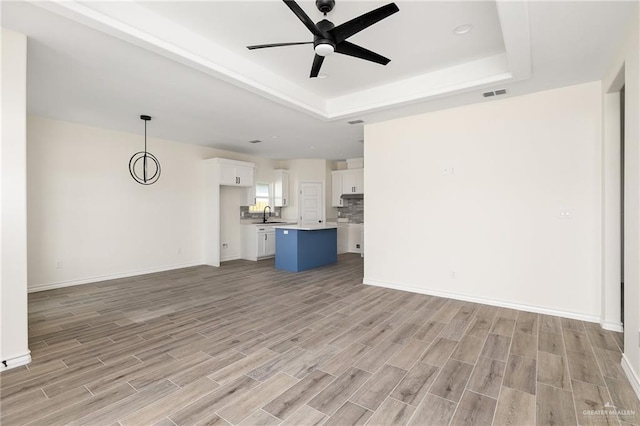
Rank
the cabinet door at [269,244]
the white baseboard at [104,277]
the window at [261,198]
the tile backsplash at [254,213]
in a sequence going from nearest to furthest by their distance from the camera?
the white baseboard at [104,277], the cabinet door at [269,244], the tile backsplash at [254,213], the window at [261,198]

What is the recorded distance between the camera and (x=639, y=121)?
2.15 meters

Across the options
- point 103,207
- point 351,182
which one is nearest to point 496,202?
point 351,182

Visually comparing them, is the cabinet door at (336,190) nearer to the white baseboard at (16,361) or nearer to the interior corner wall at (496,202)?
the interior corner wall at (496,202)

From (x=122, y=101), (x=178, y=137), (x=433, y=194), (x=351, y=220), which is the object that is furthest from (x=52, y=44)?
(x=351, y=220)

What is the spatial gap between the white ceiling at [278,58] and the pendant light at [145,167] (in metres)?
0.99

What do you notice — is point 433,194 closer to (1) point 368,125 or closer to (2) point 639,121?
(1) point 368,125

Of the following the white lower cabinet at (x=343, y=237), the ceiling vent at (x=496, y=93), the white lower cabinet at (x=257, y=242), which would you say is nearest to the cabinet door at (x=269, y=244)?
the white lower cabinet at (x=257, y=242)

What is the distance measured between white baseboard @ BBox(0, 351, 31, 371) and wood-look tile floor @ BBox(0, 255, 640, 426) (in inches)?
3.4

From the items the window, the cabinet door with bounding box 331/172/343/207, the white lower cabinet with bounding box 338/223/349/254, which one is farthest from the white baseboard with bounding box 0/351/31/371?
the cabinet door with bounding box 331/172/343/207

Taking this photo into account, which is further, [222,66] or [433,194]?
[433,194]

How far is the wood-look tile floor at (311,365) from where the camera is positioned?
6.27ft

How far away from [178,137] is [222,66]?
345cm

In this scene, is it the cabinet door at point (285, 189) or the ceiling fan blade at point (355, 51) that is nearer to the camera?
the ceiling fan blade at point (355, 51)

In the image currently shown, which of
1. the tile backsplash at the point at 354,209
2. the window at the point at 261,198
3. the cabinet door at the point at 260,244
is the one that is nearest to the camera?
the cabinet door at the point at 260,244
